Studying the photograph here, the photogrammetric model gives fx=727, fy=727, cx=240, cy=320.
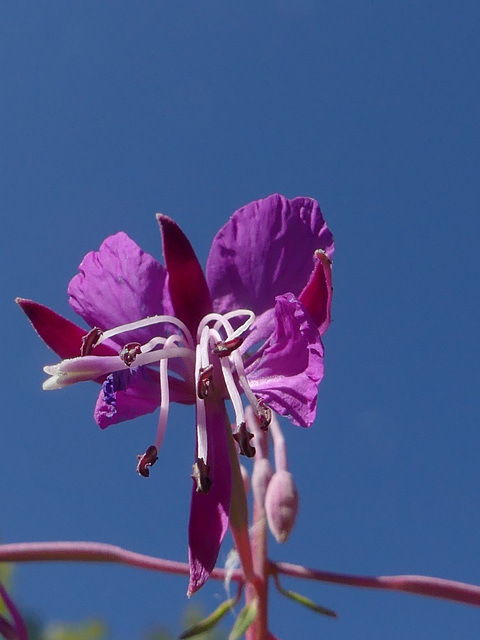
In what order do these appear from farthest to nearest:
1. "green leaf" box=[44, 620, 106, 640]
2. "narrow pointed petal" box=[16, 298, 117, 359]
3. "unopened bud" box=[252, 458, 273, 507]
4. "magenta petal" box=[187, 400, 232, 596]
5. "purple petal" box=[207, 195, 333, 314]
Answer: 1. "green leaf" box=[44, 620, 106, 640]
2. "unopened bud" box=[252, 458, 273, 507]
3. "purple petal" box=[207, 195, 333, 314]
4. "narrow pointed petal" box=[16, 298, 117, 359]
5. "magenta petal" box=[187, 400, 232, 596]

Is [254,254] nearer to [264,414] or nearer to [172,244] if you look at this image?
[172,244]

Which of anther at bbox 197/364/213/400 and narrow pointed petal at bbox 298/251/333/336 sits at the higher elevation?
narrow pointed petal at bbox 298/251/333/336

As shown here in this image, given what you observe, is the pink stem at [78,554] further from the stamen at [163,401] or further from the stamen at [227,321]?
the stamen at [227,321]

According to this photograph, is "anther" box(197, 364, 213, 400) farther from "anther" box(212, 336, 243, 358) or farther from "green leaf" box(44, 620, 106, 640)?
"green leaf" box(44, 620, 106, 640)

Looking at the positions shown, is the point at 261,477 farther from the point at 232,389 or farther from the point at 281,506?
the point at 232,389

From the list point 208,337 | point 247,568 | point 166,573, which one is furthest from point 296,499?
point 208,337

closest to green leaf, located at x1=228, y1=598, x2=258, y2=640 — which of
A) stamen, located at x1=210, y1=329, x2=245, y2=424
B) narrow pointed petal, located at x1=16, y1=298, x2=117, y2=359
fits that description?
stamen, located at x1=210, y1=329, x2=245, y2=424
